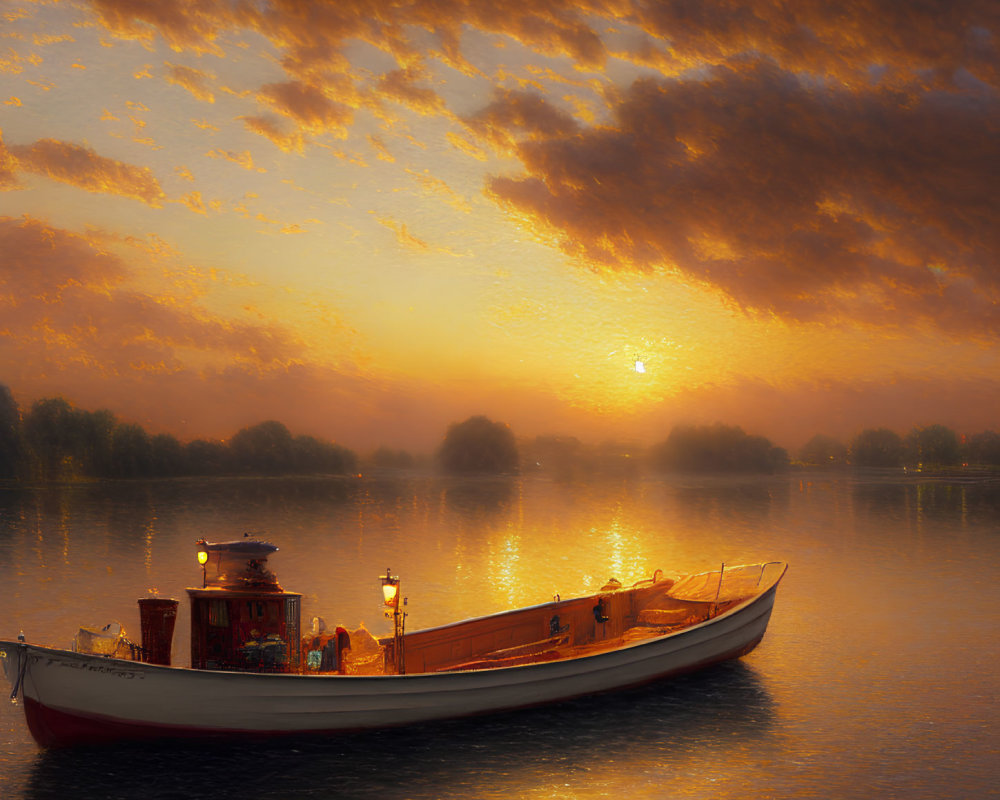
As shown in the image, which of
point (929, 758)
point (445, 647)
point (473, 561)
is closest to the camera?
point (929, 758)

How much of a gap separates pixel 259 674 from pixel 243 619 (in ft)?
7.13

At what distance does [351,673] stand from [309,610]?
29799 mm

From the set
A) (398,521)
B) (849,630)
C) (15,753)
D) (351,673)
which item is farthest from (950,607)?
(398,521)

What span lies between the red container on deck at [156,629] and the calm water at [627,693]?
2.65 m

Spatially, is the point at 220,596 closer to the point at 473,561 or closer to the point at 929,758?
the point at 929,758

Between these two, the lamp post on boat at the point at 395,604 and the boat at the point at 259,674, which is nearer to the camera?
the boat at the point at 259,674

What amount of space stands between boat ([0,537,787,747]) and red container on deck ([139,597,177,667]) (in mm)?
31

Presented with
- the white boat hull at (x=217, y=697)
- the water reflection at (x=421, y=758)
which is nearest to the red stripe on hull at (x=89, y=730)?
the white boat hull at (x=217, y=697)

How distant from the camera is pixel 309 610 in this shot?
55.8 m

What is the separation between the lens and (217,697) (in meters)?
24.8

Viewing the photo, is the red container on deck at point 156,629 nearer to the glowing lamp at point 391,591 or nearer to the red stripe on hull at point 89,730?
the red stripe on hull at point 89,730

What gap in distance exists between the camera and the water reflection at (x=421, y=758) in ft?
77.0

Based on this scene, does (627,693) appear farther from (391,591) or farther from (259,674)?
(259,674)

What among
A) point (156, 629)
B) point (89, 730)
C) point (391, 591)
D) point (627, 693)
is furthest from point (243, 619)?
point (627, 693)
